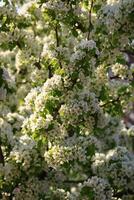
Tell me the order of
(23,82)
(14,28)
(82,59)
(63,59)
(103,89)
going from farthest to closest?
(23,82), (14,28), (103,89), (63,59), (82,59)

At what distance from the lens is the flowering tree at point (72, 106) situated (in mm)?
9562

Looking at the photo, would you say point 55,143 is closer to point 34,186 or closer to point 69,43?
point 34,186

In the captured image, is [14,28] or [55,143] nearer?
[55,143]

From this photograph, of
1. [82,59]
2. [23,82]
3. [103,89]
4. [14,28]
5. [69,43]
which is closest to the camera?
[82,59]

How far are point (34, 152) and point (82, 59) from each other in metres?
2.08

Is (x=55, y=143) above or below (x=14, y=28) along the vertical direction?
below

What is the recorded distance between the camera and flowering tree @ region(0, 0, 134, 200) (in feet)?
31.4

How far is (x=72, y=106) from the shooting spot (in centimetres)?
948

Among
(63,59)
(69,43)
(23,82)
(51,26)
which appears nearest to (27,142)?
(63,59)

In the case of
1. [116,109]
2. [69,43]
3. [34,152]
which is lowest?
[34,152]

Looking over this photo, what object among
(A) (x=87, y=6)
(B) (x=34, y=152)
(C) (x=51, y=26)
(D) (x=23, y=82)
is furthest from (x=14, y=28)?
(D) (x=23, y=82)

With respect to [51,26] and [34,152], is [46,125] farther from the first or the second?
[51,26]

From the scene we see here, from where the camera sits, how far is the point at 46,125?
31.3 feet

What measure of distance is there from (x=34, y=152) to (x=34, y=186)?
66 cm
